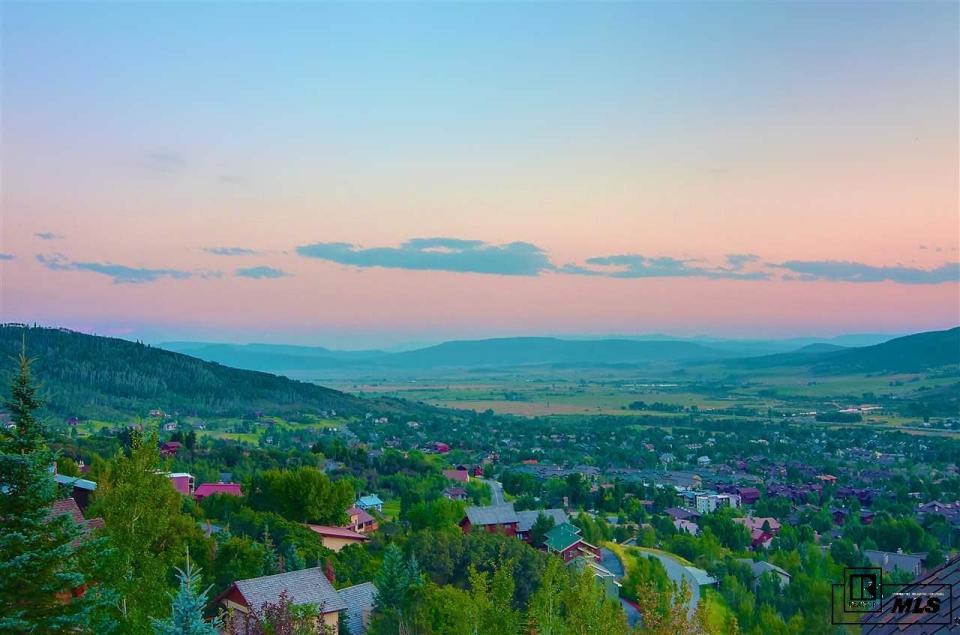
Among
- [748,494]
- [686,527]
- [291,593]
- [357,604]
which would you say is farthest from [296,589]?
[748,494]

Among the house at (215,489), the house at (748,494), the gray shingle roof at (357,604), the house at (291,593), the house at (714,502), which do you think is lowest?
the house at (748,494)

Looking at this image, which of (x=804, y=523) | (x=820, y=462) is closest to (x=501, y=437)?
(x=820, y=462)

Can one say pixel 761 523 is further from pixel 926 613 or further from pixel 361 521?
pixel 926 613

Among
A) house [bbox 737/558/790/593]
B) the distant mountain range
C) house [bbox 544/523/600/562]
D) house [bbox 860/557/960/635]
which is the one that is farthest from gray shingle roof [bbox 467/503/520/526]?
the distant mountain range

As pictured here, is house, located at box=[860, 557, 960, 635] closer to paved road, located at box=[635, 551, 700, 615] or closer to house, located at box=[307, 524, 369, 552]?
paved road, located at box=[635, 551, 700, 615]

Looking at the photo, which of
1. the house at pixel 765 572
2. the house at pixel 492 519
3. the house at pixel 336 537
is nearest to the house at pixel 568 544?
the house at pixel 492 519

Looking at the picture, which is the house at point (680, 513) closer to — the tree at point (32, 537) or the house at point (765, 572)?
the house at point (765, 572)

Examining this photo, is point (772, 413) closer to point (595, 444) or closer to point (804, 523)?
point (595, 444)
